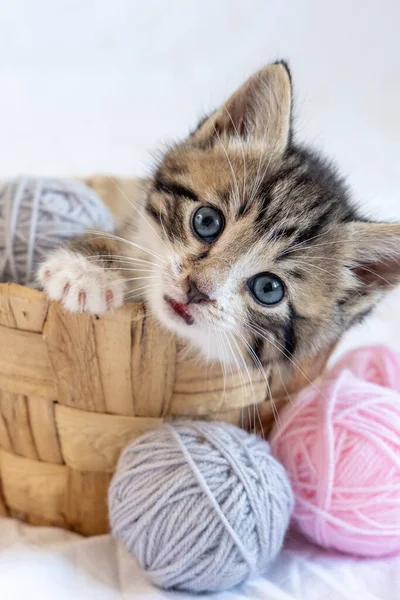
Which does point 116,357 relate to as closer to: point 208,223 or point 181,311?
point 181,311

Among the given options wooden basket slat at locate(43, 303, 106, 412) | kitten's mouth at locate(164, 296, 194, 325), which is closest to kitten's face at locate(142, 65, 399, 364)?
kitten's mouth at locate(164, 296, 194, 325)

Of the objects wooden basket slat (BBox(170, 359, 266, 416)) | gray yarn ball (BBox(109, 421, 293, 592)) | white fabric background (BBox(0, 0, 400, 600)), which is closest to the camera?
gray yarn ball (BBox(109, 421, 293, 592))

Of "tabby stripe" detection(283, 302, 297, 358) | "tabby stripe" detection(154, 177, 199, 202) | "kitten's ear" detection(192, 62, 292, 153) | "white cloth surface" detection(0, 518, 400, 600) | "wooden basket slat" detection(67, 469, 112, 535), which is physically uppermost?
"kitten's ear" detection(192, 62, 292, 153)

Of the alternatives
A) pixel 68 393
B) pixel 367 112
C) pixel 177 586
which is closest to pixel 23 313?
pixel 68 393

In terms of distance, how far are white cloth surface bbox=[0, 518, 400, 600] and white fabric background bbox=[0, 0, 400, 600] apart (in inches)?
42.2

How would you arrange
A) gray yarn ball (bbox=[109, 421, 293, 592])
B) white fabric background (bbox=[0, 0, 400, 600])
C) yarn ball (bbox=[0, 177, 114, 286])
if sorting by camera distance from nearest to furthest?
gray yarn ball (bbox=[109, 421, 293, 592]) < yarn ball (bbox=[0, 177, 114, 286]) < white fabric background (bbox=[0, 0, 400, 600])

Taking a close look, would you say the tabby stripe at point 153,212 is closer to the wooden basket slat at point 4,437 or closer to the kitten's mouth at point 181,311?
the kitten's mouth at point 181,311

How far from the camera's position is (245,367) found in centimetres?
109

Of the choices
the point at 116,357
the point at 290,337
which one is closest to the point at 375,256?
the point at 290,337

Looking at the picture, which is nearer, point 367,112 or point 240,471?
point 240,471

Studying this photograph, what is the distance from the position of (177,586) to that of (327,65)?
60.4 inches

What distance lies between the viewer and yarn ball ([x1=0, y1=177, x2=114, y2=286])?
49.1 inches

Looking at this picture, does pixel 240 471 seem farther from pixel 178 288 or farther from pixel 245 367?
pixel 178 288

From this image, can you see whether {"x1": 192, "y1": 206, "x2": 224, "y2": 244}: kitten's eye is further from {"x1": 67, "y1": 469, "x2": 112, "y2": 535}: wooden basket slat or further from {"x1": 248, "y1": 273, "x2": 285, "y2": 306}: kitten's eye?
{"x1": 67, "y1": 469, "x2": 112, "y2": 535}: wooden basket slat
